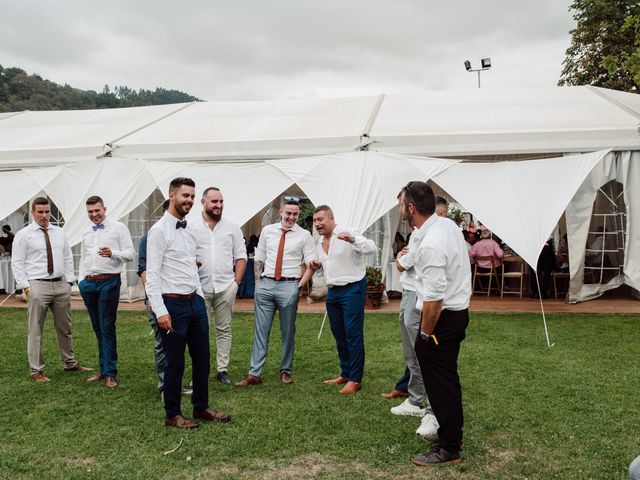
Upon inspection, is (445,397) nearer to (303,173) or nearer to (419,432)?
(419,432)

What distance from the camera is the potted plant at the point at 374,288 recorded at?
9.81 meters

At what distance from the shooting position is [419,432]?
4.02m

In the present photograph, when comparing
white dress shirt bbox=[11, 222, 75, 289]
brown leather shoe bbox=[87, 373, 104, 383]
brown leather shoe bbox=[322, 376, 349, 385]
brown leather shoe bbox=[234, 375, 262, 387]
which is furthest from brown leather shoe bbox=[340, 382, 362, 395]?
white dress shirt bbox=[11, 222, 75, 289]

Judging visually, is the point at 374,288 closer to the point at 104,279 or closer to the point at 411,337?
the point at 104,279

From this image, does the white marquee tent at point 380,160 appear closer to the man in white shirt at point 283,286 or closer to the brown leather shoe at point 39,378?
the man in white shirt at point 283,286

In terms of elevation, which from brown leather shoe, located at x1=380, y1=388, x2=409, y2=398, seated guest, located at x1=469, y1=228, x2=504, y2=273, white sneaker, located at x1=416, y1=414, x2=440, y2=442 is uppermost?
seated guest, located at x1=469, y1=228, x2=504, y2=273

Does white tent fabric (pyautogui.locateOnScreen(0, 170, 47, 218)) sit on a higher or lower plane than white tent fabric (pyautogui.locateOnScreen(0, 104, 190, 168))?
lower

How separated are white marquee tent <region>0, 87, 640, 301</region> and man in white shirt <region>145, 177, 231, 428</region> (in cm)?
471

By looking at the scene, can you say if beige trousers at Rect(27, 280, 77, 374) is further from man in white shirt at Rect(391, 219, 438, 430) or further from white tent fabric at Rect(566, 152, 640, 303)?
white tent fabric at Rect(566, 152, 640, 303)

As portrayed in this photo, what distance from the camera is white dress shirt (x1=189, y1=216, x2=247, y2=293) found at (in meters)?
5.32

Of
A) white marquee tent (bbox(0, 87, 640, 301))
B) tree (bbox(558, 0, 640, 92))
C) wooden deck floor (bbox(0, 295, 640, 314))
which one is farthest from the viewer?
tree (bbox(558, 0, 640, 92))

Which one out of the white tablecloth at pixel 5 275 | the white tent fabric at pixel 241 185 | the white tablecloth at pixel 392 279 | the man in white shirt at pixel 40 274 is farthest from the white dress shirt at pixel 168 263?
the white tablecloth at pixel 5 275

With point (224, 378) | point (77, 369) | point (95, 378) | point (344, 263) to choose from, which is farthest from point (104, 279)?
point (344, 263)

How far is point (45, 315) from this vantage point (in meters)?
5.71
